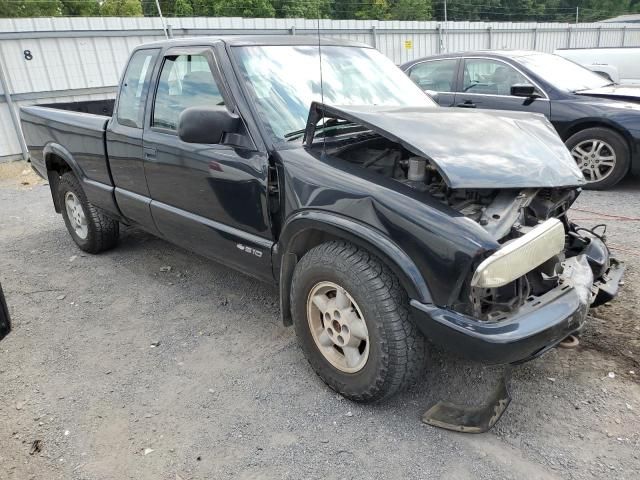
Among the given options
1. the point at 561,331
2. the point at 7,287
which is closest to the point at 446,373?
the point at 561,331

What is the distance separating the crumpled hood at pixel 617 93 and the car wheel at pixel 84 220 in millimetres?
5746

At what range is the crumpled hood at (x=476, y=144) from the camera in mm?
2447

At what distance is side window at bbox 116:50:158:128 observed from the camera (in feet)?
12.9

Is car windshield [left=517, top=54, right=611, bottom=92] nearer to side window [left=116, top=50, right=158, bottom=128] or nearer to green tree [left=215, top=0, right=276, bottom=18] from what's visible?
side window [left=116, top=50, right=158, bottom=128]

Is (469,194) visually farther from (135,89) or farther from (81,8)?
(81,8)

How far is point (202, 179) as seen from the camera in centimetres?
339

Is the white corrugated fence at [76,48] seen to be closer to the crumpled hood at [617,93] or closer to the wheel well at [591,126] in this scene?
the crumpled hood at [617,93]

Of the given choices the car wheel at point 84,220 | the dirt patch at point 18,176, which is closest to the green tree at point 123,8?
the dirt patch at point 18,176

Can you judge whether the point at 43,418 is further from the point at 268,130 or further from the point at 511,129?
the point at 511,129

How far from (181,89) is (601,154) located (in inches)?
200

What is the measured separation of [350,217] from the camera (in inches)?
100

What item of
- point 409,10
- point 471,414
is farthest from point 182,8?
point 471,414

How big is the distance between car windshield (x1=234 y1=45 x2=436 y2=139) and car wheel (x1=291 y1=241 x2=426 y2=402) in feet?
2.94

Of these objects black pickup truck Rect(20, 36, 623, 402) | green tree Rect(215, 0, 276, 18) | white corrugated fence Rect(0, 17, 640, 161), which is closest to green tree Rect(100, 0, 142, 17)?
green tree Rect(215, 0, 276, 18)
